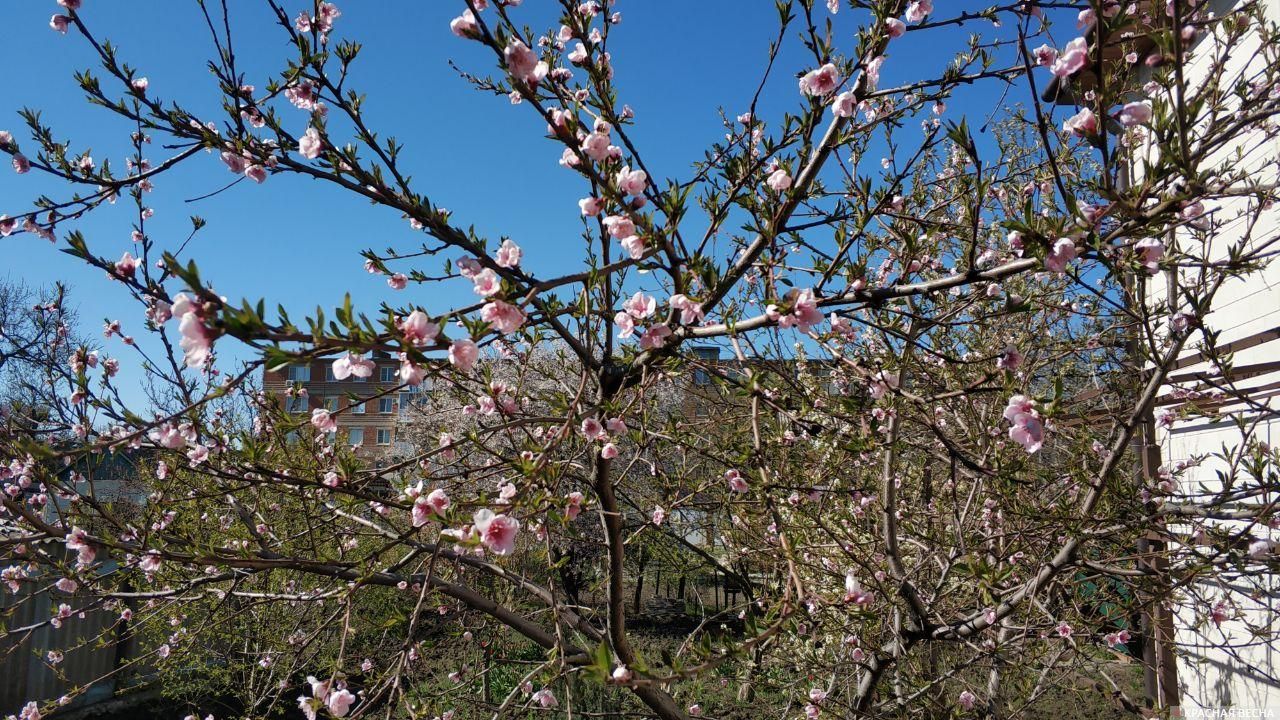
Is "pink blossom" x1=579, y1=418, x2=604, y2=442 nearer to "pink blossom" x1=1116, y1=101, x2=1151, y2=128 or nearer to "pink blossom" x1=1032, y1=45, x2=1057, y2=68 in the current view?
"pink blossom" x1=1116, y1=101, x2=1151, y2=128

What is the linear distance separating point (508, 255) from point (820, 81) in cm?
102

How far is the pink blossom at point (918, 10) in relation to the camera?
5.93 feet

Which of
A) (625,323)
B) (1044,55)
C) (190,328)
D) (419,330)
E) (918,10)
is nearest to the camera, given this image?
(190,328)

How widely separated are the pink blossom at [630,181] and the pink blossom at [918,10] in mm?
911

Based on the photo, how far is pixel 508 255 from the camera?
61.7 inches

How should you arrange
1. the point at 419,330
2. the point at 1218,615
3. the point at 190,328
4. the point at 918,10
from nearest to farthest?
the point at 190,328 → the point at 419,330 → the point at 918,10 → the point at 1218,615

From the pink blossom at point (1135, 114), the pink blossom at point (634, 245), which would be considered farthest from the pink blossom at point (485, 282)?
the pink blossom at point (1135, 114)

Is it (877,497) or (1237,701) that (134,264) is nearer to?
(877,497)

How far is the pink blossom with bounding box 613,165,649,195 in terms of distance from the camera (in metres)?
1.61

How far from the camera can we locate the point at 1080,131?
1498 millimetres

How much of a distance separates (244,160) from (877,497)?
3593 mm

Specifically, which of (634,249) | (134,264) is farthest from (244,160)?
(634,249)

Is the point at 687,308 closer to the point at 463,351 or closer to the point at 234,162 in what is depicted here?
the point at 463,351

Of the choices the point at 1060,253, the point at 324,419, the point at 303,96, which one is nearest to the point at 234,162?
the point at 303,96
